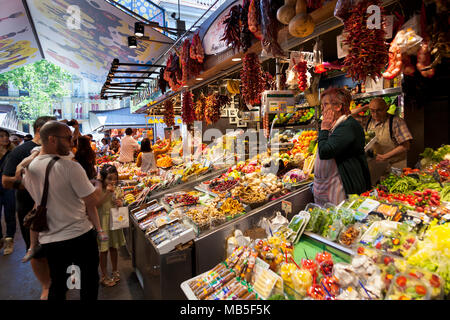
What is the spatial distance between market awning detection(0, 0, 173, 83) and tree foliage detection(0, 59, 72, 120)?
14054 millimetres

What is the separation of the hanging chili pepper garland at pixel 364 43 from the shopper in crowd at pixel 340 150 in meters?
0.57

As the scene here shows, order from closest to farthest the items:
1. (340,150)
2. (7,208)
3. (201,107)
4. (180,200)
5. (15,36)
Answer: (340,150) < (180,200) < (7,208) < (201,107) < (15,36)

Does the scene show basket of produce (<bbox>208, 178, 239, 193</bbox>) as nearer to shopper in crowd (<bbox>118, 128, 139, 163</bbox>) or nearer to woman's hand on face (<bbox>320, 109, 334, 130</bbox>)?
woman's hand on face (<bbox>320, 109, 334, 130</bbox>)

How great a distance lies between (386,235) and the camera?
1.84 m

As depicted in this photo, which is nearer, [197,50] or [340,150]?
[340,150]

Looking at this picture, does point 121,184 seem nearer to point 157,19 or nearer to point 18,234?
point 18,234

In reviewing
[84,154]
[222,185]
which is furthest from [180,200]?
[84,154]

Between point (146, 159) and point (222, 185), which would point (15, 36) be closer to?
point (146, 159)

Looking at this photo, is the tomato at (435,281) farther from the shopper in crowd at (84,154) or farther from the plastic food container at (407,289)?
the shopper in crowd at (84,154)

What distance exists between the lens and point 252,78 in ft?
12.4

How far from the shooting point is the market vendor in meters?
3.57

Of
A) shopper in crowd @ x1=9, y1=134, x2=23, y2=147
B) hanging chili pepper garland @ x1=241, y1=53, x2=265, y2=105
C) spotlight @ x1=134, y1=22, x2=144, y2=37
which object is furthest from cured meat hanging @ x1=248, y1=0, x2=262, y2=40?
shopper in crowd @ x1=9, y1=134, x2=23, y2=147

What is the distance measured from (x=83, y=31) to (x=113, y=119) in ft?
44.6

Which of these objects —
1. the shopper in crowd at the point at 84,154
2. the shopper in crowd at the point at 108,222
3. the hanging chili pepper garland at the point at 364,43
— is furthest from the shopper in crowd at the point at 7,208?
the hanging chili pepper garland at the point at 364,43
